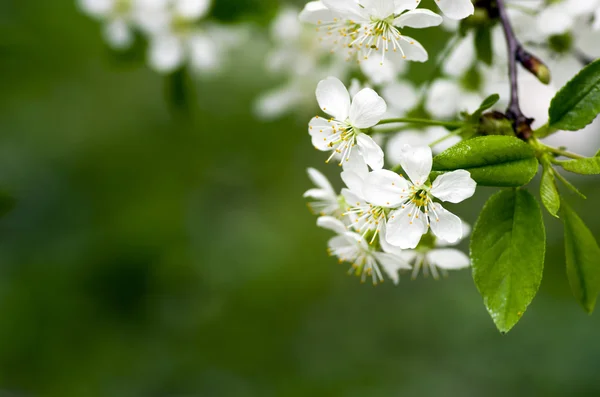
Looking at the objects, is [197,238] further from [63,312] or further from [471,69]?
[471,69]

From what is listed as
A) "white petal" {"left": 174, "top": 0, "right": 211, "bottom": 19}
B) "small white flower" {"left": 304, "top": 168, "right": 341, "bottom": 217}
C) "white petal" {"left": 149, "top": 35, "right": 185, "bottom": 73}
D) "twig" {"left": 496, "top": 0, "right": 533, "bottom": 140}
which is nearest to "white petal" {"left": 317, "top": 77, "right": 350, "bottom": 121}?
"small white flower" {"left": 304, "top": 168, "right": 341, "bottom": 217}

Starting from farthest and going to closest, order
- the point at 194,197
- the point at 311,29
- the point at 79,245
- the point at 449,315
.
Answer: the point at 194,197
the point at 79,245
the point at 449,315
the point at 311,29

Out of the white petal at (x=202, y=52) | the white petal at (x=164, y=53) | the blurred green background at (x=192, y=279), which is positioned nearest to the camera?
the white petal at (x=164, y=53)

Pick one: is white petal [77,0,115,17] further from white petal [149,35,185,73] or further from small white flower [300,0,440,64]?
small white flower [300,0,440,64]

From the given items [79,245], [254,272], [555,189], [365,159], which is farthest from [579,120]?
[79,245]

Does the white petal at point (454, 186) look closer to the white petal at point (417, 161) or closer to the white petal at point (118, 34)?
the white petal at point (417, 161)

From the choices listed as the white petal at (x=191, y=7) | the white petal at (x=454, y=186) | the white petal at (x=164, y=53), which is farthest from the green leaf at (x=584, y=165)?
the white petal at (x=164, y=53)

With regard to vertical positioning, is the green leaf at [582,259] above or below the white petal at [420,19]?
below
